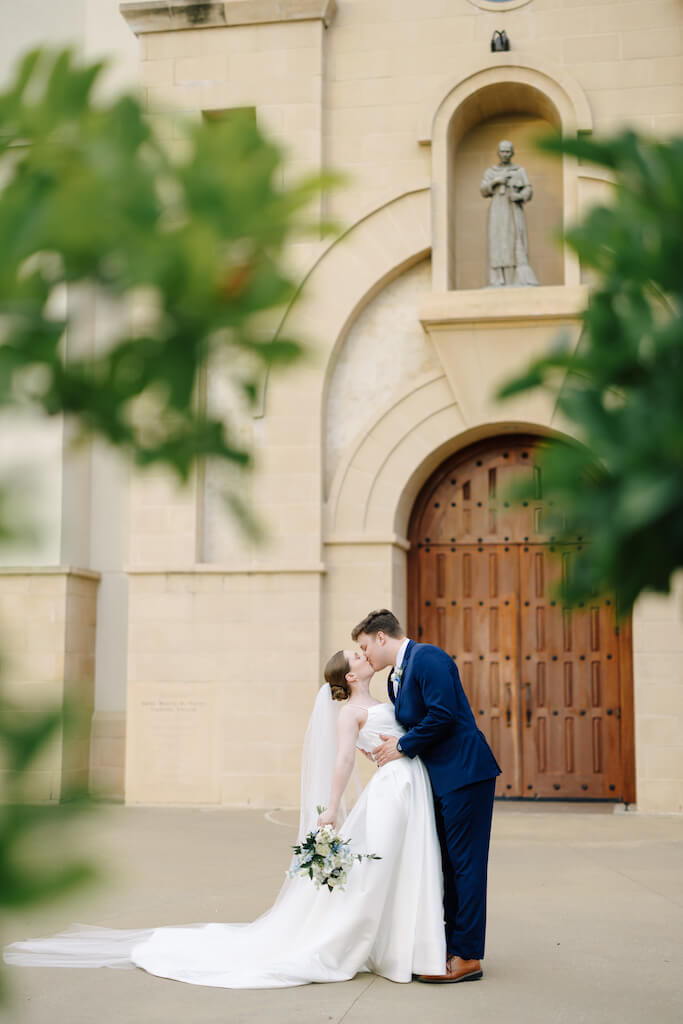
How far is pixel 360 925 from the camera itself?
5547mm

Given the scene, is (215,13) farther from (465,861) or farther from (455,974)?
(455,974)

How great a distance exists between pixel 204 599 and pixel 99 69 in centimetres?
1108

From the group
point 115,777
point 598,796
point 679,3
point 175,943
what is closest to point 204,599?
point 115,777

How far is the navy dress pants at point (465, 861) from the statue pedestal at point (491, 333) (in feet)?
22.9

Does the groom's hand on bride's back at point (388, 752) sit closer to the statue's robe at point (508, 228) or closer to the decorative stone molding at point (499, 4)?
the statue's robe at point (508, 228)

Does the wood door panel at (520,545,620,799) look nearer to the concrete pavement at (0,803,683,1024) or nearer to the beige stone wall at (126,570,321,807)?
the concrete pavement at (0,803,683,1024)

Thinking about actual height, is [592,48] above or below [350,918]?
above

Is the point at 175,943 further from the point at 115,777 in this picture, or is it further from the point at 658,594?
the point at 115,777

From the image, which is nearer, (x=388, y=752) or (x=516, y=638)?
(x=388, y=752)

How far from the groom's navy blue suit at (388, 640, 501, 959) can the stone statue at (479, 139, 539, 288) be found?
25.1 feet

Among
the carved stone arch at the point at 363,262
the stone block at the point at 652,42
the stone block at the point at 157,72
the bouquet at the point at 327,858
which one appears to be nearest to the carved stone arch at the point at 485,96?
the carved stone arch at the point at 363,262

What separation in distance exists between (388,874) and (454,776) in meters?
0.59

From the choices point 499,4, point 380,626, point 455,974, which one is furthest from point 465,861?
point 499,4

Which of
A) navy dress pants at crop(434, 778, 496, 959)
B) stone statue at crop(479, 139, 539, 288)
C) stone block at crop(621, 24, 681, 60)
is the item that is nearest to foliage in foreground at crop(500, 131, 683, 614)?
navy dress pants at crop(434, 778, 496, 959)
